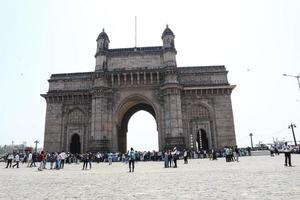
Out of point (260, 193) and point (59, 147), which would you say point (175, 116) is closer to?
point (59, 147)

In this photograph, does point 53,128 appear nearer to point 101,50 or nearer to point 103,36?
point 101,50

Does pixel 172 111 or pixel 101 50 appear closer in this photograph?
pixel 172 111

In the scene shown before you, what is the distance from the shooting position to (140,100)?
4088 cm

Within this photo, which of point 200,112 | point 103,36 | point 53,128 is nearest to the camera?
point 200,112

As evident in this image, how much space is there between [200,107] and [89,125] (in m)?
16.7

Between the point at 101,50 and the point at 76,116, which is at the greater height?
the point at 101,50

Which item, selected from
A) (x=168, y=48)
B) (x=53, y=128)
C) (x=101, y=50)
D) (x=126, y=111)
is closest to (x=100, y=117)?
(x=53, y=128)

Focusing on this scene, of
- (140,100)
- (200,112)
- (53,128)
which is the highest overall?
(140,100)

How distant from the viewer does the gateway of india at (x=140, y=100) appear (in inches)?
1435

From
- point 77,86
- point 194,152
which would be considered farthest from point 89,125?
point 194,152

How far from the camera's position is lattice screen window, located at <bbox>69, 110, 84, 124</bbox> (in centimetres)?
3956

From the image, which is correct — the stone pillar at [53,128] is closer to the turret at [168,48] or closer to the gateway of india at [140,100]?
the gateway of india at [140,100]

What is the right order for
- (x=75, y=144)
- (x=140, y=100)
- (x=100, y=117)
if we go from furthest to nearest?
(x=140, y=100) → (x=75, y=144) → (x=100, y=117)

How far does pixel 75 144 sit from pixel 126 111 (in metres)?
9.86
